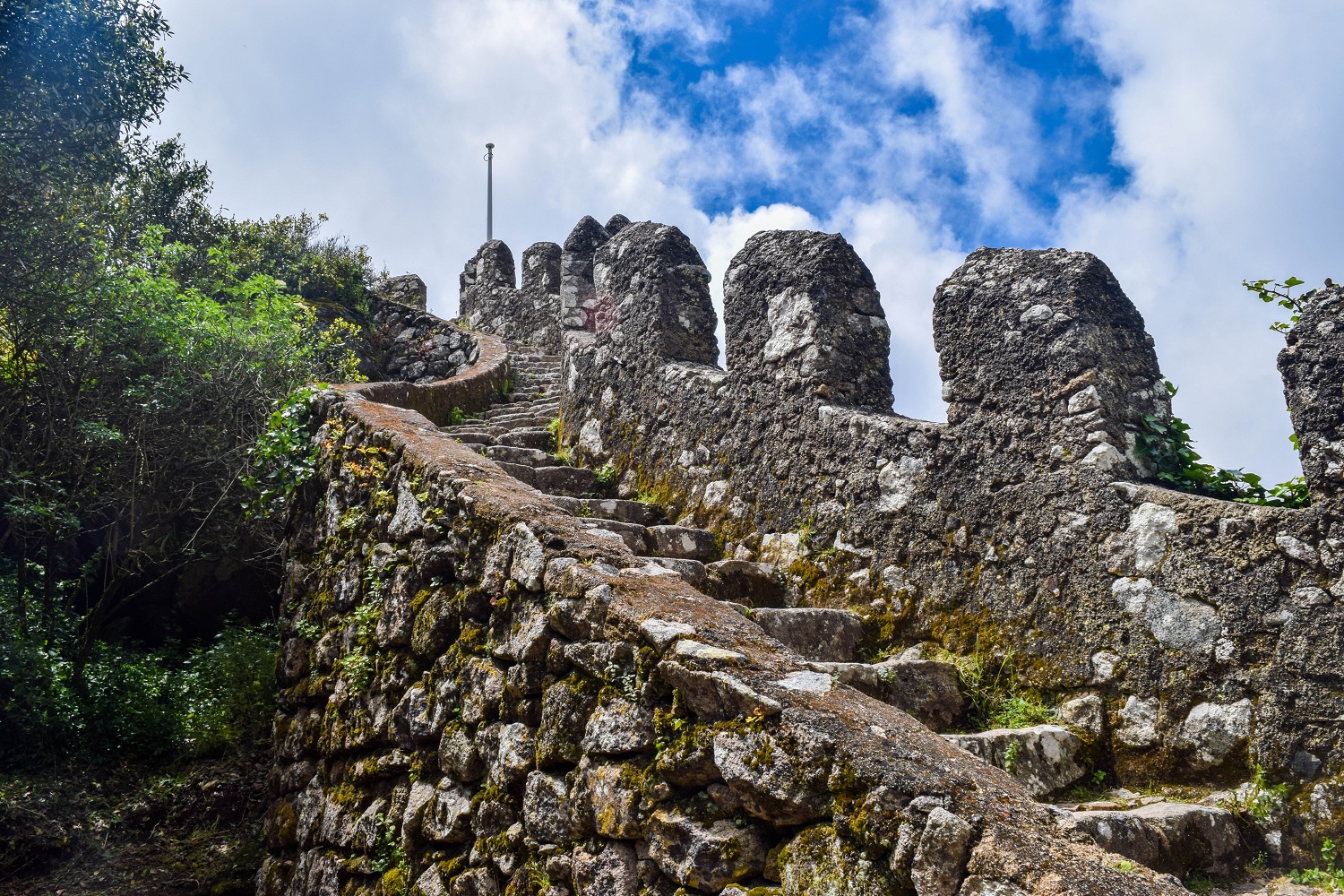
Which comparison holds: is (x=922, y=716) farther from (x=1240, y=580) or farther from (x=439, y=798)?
(x=439, y=798)

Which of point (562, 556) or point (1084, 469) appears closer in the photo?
A: point (562, 556)

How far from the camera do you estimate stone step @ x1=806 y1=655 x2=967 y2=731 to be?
3.63 m

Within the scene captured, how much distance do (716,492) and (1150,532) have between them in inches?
101

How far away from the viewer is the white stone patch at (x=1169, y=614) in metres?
3.26

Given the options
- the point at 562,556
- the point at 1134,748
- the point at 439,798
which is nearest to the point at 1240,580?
the point at 1134,748

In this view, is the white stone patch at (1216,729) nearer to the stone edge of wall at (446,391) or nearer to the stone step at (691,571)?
the stone step at (691,571)

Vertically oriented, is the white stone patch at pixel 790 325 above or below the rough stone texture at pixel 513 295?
below

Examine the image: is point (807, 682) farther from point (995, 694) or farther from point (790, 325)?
point (790, 325)

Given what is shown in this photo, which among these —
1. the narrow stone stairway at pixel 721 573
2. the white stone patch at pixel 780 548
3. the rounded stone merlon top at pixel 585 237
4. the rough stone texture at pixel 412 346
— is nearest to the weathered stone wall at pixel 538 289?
the rounded stone merlon top at pixel 585 237

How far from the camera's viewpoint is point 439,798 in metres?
3.22

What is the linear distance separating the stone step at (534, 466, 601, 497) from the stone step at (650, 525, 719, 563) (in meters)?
1.12

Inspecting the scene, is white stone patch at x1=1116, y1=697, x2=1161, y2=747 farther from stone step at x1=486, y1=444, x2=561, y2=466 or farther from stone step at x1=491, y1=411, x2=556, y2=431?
stone step at x1=491, y1=411, x2=556, y2=431

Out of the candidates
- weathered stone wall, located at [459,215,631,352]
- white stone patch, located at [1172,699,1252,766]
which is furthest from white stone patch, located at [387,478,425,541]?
weathered stone wall, located at [459,215,631,352]

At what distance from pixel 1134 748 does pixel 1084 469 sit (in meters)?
1.06
